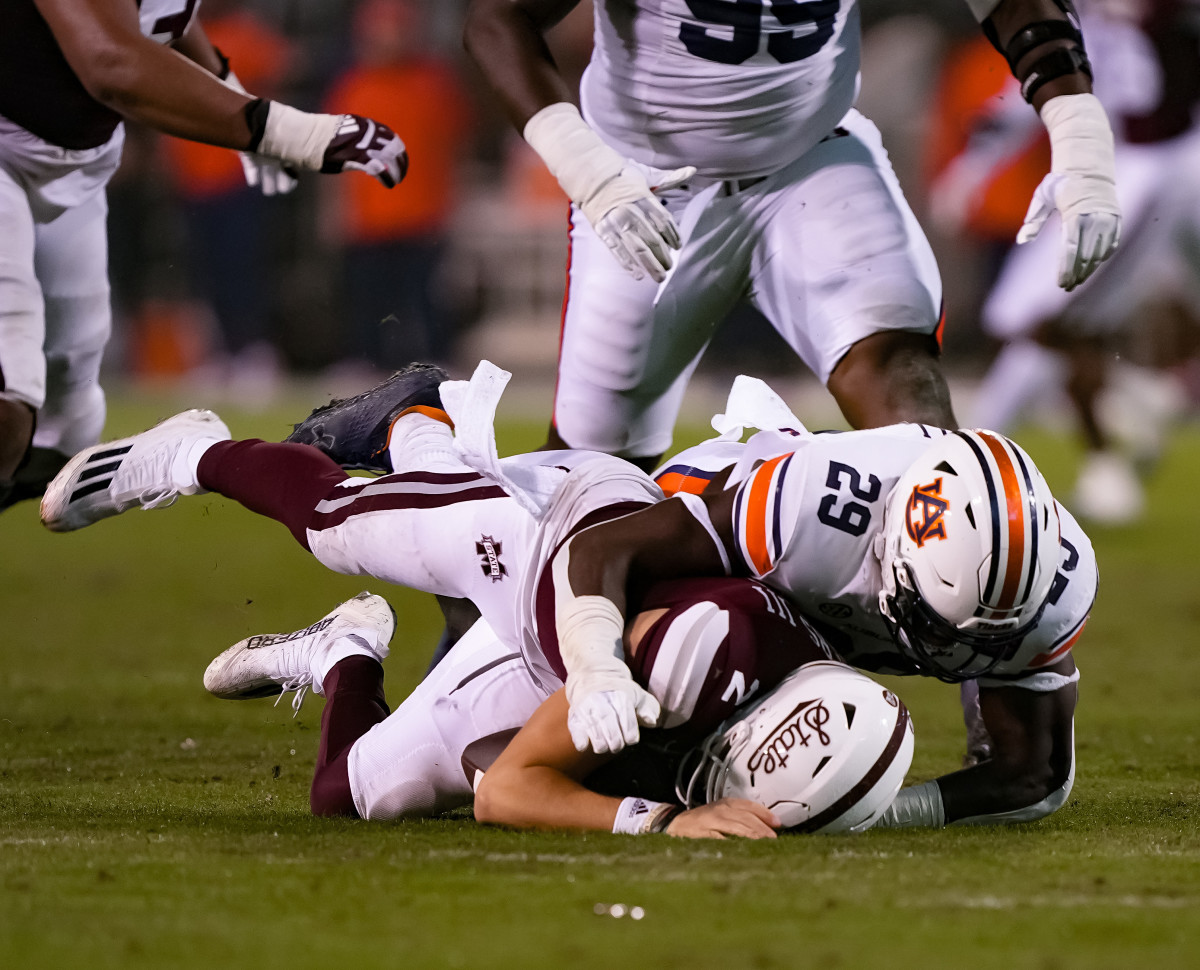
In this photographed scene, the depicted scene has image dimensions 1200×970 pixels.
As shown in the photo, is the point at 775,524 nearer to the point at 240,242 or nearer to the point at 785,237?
the point at 785,237

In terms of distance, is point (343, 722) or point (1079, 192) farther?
point (1079, 192)

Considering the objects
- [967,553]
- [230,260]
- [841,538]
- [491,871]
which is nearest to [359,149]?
[841,538]

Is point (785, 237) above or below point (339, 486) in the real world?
above

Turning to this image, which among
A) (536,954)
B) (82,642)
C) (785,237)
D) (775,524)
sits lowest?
(82,642)

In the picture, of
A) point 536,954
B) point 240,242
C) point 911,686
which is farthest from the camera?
point 240,242

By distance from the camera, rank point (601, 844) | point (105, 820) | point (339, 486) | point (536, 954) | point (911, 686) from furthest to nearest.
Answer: point (911, 686) → point (339, 486) → point (105, 820) → point (601, 844) → point (536, 954)

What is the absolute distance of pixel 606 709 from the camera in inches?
123

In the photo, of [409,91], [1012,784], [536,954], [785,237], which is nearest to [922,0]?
[409,91]

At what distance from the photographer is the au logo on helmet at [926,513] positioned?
3258 millimetres

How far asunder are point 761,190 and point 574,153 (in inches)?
24.8

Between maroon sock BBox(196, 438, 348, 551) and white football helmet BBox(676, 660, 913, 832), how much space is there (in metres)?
1.26

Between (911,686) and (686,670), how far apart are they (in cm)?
→ 292

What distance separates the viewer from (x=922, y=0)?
537 inches

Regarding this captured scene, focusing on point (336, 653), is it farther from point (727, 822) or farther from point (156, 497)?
point (727, 822)
